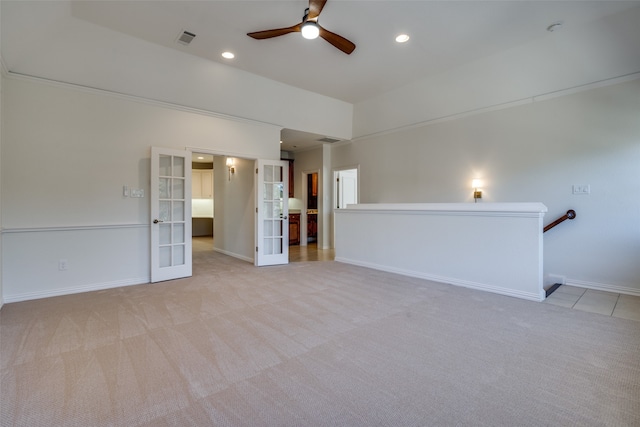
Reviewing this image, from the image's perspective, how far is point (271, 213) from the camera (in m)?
5.57

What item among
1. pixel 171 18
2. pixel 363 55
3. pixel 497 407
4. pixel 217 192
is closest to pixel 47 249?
pixel 171 18

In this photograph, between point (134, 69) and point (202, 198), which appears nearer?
point (134, 69)

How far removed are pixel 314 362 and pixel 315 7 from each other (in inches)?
126

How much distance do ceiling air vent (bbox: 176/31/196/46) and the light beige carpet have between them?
3479mm

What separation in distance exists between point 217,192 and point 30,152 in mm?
3674

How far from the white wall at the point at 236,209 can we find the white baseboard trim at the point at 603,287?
16.7 feet

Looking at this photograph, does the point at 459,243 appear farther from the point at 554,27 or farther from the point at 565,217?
the point at 554,27

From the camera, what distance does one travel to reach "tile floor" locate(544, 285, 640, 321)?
10.1 feet

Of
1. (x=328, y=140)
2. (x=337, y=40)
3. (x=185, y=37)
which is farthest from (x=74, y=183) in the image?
(x=328, y=140)

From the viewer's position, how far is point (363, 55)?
184 inches

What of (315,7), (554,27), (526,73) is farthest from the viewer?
(526,73)

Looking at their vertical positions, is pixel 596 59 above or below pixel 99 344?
above

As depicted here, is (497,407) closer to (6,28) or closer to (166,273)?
(166,273)

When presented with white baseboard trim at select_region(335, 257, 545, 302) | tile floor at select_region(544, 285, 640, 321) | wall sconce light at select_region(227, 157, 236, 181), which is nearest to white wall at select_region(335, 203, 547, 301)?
white baseboard trim at select_region(335, 257, 545, 302)
